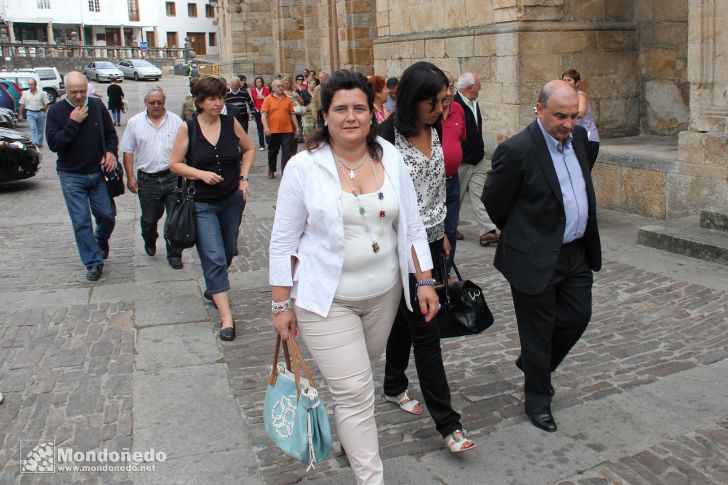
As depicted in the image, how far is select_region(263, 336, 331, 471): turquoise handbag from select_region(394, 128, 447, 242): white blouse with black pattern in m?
1.23

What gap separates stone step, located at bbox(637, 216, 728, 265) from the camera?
7270mm

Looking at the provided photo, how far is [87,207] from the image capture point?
7488 millimetres

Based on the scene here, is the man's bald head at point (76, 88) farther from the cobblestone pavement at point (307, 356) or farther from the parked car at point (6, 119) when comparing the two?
the parked car at point (6, 119)

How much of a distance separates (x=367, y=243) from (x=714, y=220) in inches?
219

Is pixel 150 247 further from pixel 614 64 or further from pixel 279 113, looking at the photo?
pixel 614 64

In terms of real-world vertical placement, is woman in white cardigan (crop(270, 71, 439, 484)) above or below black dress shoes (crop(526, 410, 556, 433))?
above

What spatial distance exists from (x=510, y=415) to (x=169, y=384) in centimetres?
206

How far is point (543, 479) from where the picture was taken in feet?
12.3

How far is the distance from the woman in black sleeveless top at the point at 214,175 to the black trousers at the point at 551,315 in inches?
94.6

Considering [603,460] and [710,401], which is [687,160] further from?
[603,460]

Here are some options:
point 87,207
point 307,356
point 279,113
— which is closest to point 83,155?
point 87,207

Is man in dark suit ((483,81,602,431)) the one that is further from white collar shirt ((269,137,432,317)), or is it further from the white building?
the white building

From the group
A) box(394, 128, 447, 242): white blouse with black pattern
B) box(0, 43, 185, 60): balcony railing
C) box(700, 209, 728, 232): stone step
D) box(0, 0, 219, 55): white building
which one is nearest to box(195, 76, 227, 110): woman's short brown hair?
box(394, 128, 447, 242): white blouse with black pattern

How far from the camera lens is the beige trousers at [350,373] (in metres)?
3.31
